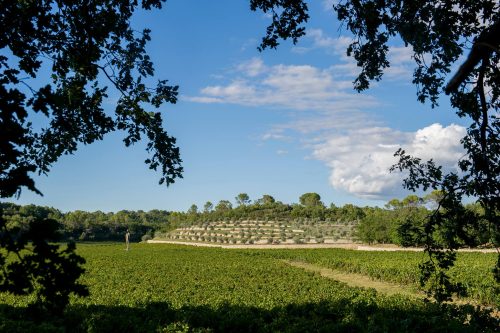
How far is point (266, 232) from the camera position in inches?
3629

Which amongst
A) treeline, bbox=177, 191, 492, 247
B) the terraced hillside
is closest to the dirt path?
treeline, bbox=177, 191, 492, 247

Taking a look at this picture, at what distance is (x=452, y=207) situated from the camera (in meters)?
6.39

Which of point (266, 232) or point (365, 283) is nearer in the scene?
point (365, 283)

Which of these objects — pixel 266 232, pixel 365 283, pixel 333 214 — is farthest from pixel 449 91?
pixel 333 214

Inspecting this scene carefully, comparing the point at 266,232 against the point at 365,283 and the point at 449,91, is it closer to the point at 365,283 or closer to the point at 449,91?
the point at 365,283

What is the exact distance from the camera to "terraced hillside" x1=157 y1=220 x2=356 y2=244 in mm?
79938

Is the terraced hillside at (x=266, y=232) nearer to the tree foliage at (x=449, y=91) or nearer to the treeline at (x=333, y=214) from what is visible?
the treeline at (x=333, y=214)

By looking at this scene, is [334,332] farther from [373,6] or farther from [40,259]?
[40,259]

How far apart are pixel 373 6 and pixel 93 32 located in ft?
13.4

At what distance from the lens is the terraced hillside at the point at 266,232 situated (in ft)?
262

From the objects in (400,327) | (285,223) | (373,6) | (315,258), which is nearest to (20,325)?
(400,327)

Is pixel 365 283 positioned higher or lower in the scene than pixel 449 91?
lower

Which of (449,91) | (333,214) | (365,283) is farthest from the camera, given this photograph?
(333,214)

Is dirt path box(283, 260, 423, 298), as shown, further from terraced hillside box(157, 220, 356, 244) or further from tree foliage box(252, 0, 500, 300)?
terraced hillside box(157, 220, 356, 244)
